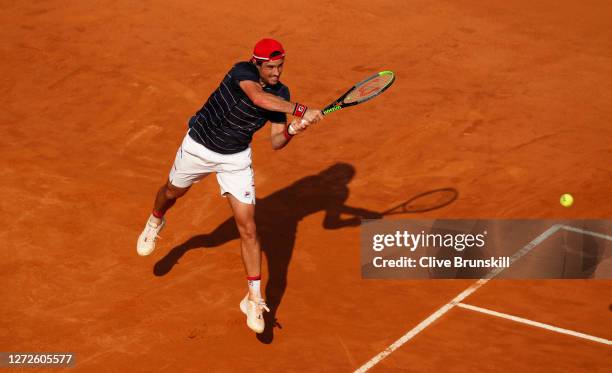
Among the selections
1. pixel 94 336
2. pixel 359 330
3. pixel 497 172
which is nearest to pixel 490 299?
pixel 359 330

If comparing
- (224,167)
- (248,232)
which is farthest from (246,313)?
(224,167)

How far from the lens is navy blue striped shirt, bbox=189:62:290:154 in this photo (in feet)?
27.5

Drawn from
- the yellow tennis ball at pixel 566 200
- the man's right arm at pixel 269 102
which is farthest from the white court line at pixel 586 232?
the man's right arm at pixel 269 102

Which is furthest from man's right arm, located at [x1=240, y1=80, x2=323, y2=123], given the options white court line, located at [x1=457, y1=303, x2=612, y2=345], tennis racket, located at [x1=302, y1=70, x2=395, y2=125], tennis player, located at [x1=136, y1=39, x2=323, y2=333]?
white court line, located at [x1=457, y1=303, x2=612, y2=345]

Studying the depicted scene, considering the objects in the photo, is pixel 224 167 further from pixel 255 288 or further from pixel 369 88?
pixel 369 88

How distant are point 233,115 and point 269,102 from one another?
0.62m

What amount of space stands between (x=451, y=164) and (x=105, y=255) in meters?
4.82

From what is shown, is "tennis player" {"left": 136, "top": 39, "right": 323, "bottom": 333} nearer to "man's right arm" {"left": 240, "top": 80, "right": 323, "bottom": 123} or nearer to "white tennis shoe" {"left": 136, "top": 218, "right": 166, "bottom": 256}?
"man's right arm" {"left": 240, "top": 80, "right": 323, "bottom": 123}

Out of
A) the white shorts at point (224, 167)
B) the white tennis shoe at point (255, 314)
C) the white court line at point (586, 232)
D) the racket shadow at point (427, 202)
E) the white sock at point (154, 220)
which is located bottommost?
the white court line at point (586, 232)

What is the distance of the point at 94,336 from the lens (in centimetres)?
869

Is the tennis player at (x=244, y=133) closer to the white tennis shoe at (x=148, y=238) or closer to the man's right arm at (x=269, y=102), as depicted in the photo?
the man's right arm at (x=269, y=102)

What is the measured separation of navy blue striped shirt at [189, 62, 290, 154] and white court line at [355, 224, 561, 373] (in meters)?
2.35

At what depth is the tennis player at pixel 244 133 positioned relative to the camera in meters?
8.12

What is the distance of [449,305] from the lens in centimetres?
933
